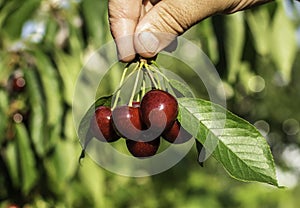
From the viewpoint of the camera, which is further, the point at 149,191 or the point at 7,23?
the point at 149,191

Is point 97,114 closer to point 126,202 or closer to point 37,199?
point 37,199

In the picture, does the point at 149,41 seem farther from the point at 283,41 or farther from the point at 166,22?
the point at 283,41

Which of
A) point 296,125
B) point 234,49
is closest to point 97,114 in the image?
point 234,49

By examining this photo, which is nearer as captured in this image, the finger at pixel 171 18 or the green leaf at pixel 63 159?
the finger at pixel 171 18

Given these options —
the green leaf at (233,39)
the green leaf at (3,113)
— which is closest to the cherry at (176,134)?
the green leaf at (233,39)

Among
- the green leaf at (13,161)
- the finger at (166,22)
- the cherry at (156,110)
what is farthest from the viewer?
the green leaf at (13,161)

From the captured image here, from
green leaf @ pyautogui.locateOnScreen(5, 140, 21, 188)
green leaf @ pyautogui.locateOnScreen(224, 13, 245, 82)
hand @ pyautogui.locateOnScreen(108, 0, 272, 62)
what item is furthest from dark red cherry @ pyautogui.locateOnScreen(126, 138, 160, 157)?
green leaf @ pyautogui.locateOnScreen(5, 140, 21, 188)

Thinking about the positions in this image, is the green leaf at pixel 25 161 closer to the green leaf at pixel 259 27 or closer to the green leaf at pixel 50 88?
the green leaf at pixel 50 88
